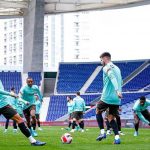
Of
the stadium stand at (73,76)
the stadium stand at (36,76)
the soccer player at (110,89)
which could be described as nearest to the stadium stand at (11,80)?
the stadium stand at (36,76)

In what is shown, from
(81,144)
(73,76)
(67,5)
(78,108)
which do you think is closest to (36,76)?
(73,76)

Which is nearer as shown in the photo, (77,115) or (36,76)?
(77,115)

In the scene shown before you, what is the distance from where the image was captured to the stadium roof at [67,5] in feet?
167

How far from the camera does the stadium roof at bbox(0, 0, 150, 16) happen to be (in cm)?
5088

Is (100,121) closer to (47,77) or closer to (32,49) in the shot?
(32,49)

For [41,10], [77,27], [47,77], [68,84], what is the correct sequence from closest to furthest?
[41,10]
[68,84]
[47,77]
[77,27]

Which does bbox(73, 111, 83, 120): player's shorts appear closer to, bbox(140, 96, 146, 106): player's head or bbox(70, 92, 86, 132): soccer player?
bbox(70, 92, 86, 132): soccer player

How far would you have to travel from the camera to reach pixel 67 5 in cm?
5259

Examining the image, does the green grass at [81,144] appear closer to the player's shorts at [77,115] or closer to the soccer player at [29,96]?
the soccer player at [29,96]

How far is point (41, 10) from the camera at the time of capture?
51562 millimetres

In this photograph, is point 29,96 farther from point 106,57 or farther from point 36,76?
point 36,76

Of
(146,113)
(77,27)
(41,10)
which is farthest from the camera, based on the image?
(77,27)

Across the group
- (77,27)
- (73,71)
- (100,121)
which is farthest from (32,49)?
(77,27)

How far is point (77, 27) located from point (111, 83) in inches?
5745
